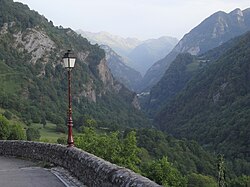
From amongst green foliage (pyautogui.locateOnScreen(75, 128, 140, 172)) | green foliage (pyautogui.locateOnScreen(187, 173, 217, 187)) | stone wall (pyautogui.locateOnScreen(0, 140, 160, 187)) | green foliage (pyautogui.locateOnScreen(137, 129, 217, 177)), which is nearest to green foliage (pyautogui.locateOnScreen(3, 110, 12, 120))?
green foliage (pyautogui.locateOnScreen(137, 129, 217, 177))

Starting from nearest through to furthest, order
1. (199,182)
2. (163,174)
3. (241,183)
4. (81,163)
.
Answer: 1. (81,163)
2. (163,174)
3. (241,183)
4. (199,182)

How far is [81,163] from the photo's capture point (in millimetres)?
14164

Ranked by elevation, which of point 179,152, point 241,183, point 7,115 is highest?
point 7,115

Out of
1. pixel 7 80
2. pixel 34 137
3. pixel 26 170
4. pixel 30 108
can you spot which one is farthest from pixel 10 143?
pixel 7 80

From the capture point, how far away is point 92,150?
41469 millimetres

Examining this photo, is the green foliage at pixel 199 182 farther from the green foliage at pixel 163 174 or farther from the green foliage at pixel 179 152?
the green foliage at pixel 163 174

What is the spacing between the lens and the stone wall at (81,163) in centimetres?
977

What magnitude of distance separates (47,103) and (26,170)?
6483 inches

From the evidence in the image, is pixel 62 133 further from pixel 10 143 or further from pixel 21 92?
pixel 10 143

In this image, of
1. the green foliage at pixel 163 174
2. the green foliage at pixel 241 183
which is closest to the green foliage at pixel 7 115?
the green foliage at pixel 241 183

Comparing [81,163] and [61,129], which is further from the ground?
[81,163]

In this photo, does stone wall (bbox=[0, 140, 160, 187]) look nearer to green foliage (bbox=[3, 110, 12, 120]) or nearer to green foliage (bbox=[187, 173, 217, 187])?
green foliage (bbox=[187, 173, 217, 187])

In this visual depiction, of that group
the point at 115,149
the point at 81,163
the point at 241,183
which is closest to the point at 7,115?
the point at 241,183

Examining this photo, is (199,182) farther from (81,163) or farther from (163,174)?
(81,163)
